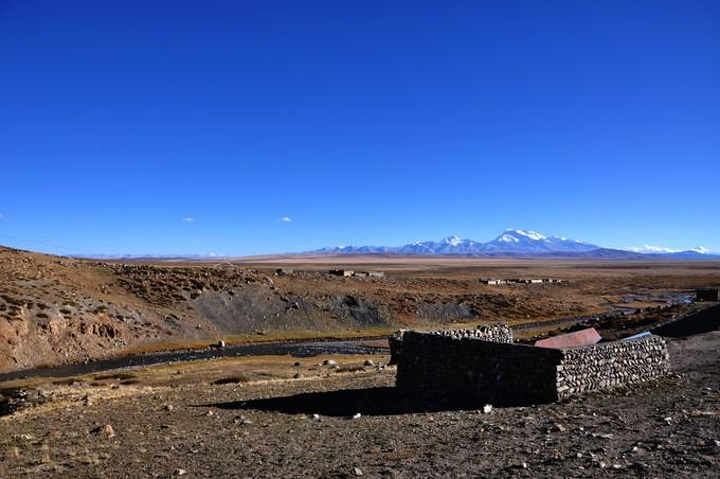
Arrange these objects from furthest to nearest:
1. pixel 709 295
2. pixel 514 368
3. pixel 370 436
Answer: pixel 709 295 → pixel 514 368 → pixel 370 436

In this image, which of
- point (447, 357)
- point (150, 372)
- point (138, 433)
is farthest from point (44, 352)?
point (447, 357)

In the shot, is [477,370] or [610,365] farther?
[477,370]

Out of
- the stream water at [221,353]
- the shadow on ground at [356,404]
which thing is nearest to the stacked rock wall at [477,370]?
the shadow on ground at [356,404]

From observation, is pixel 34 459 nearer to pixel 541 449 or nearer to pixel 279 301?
pixel 541 449

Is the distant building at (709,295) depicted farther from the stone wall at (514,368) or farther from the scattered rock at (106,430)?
the scattered rock at (106,430)

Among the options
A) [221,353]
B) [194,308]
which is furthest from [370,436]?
[194,308]

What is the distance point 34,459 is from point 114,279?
58429mm

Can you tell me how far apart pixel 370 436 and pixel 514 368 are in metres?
5.41

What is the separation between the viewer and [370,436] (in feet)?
44.7

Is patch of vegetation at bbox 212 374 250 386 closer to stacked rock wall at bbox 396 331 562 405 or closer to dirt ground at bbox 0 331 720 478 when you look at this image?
dirt ground at bbox 0 331 720 478

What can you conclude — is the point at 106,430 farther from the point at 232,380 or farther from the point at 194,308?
the point at 194,308

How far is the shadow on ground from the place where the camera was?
17.2 metres

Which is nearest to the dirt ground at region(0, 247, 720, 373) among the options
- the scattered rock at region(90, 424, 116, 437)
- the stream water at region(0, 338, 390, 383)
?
the stream water at region(0, 338, 390, 383)

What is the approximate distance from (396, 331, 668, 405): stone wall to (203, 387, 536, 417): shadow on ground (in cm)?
52
